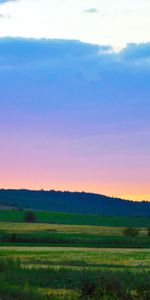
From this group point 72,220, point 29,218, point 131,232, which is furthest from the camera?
point 72,220

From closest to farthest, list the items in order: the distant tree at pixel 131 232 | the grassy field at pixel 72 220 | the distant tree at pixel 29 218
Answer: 1. the distant tree at pixel 131 232
2. the distant tree at pixel 29 218
3. the grassy field at pixel 72 220

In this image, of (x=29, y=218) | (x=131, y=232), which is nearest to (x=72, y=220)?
(x=29, y=218)

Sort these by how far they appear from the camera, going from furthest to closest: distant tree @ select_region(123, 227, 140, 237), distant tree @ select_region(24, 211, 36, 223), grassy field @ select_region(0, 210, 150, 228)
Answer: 1. grassy field @ select_region(0, 210, 150, 228)
2. distant tree @ select_region(24, 211, 36, 223)
3. distant tree @ select_region(123, 227, 140, 237)

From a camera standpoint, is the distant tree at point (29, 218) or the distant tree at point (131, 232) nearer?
the distant tree at point (131, 232)

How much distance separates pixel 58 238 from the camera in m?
100

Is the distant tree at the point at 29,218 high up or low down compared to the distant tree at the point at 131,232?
up

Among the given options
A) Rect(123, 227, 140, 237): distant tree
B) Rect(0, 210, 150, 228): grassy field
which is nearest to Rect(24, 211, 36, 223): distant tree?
Rect(0, 210, 150, 228): grassy field

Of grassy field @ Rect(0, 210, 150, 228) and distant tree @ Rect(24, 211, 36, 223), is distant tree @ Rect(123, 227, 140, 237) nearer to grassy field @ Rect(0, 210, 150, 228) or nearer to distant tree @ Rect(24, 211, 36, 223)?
grassy field @ Rect(0, 210, 150, 228)

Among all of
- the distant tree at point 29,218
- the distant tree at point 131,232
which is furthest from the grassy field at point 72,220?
the distant tree at point 131,232

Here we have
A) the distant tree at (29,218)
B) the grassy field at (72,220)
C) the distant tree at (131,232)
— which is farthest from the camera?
the grassy field at (72,220)

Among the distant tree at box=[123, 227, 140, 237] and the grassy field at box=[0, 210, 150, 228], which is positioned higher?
the grassy field at box=[0, 210, 150, 228]

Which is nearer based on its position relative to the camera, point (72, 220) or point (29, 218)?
point (29, 218)

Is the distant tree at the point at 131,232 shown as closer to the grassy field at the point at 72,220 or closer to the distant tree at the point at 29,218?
the grassy field at the point at 72,220

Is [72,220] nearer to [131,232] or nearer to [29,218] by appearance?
[29,218]
